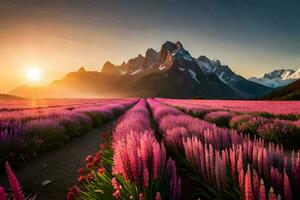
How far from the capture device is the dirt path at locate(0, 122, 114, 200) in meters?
5.00

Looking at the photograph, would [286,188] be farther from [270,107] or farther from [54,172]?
[270,107]

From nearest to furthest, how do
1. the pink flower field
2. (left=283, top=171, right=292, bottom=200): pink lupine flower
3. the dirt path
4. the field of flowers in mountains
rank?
(left=283, top=171, right=292, bottom=200): pink lupine flower
the field of flowers in mountains
the dirt path
the pink flower field

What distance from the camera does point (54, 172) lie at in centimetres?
633

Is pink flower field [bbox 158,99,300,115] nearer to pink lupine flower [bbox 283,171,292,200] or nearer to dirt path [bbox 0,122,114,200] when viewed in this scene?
dirt path [bbox 0,122,114,200]

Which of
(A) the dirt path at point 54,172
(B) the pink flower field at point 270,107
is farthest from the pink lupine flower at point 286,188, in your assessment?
(B) the pink flower field at point 270,107

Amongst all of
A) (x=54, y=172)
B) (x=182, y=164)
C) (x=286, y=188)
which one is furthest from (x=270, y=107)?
(x=286, y=188)

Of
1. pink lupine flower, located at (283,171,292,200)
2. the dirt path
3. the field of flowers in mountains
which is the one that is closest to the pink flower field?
the field of flowers in mountains

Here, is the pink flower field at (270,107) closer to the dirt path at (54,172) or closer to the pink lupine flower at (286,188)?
the dirt path at (54,172)

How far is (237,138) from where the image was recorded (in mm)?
3627

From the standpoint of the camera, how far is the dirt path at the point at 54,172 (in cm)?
500

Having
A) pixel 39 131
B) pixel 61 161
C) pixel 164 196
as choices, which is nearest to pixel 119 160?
pixel 164 196

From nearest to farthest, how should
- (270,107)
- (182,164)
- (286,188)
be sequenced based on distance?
(286,188) → (182,164) → (270,107)

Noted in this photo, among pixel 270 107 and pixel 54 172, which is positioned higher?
pixel 270 107

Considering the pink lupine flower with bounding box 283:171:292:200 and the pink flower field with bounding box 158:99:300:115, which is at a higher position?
the pink lupine flower with bounding box 283:171:292:200
